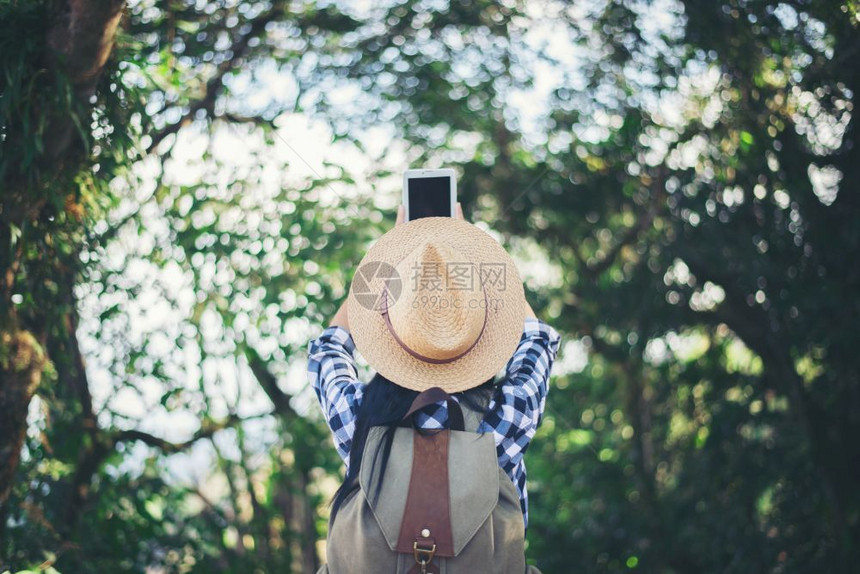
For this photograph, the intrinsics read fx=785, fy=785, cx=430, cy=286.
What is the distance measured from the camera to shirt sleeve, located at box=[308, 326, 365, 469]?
1.68m

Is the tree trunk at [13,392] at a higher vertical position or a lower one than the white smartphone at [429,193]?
lower

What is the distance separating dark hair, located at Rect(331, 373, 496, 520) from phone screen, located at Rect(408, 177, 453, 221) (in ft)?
1.50

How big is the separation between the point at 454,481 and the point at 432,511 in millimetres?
71

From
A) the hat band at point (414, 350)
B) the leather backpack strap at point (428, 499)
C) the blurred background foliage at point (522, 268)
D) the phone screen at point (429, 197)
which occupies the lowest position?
the blurred background foliage at point (522, 268)

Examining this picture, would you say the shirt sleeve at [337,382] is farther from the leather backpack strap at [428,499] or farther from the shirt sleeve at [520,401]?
the shirt sleeve at [520,401]

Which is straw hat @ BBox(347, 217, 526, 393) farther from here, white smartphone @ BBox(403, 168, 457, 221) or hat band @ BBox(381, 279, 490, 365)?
white smartphone @ BBox(403, 168, 457, 221)

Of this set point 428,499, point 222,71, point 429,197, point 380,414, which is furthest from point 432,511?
point 222,71

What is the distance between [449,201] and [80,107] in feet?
3.87

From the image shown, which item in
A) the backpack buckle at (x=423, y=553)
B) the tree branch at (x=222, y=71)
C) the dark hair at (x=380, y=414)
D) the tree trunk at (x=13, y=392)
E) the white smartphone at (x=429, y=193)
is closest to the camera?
the backpack buckle at (x=423, y=553)

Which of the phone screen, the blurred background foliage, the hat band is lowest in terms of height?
the blurred background foliage

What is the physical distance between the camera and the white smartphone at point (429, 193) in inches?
75.4

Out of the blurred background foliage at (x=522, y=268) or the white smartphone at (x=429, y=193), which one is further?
the blurred background foliage at (x=522, y=268)

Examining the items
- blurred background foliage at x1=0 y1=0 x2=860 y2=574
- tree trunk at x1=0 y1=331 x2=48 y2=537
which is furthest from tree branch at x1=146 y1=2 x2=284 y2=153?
tree trunk at x1=0 y1=331 x2=48 y2=537

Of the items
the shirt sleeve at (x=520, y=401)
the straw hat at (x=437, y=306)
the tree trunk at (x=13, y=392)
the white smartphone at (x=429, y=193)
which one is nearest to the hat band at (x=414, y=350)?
the straw hat at (x=437, y=306)
